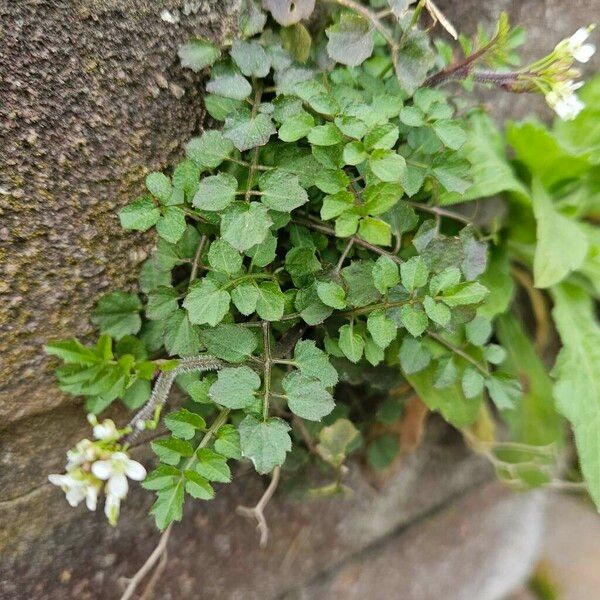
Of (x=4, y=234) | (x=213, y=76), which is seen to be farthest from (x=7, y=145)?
(x=213, y=76)

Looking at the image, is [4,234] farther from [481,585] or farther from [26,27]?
[481,585]

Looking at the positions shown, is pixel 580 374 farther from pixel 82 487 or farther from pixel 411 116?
pixel 82 487

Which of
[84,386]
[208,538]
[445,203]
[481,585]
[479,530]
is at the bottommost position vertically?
[481,585]

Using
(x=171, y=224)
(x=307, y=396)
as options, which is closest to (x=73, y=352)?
(x=171, y=224)

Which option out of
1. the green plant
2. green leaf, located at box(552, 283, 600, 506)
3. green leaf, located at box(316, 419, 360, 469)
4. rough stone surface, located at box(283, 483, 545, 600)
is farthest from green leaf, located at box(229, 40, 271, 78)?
rough stone surface, located at box(283, 483, 545, 600)

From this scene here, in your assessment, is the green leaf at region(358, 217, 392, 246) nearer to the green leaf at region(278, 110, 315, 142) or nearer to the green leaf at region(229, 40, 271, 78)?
the green leaf at region(278, 110, 315, 142)

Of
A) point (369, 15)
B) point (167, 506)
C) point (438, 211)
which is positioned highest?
point (369, 15)

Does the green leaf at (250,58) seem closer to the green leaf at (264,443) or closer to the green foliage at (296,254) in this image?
the green foliage at (296,254)
